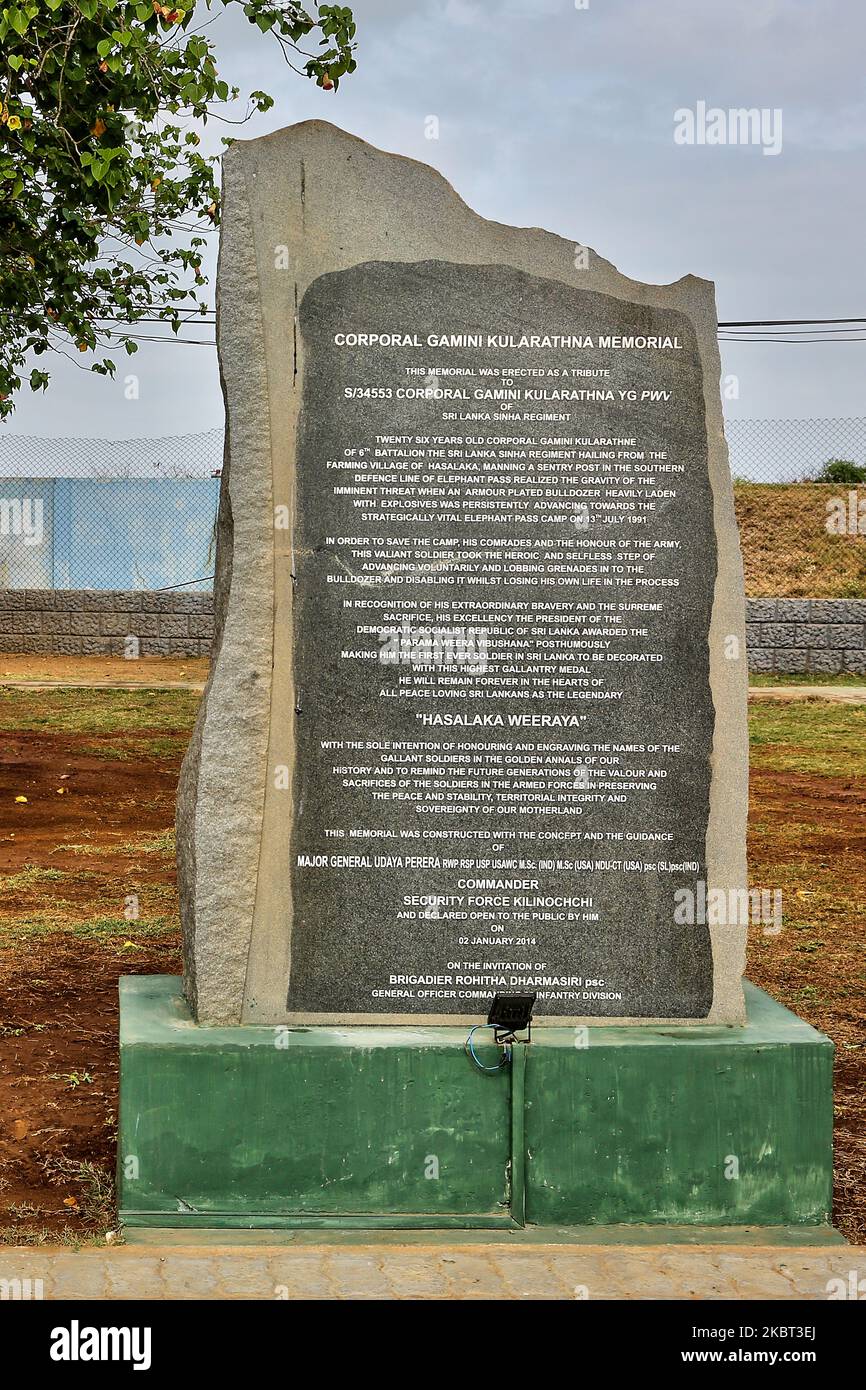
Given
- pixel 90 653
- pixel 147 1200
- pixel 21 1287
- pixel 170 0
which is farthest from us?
pixel 90 653

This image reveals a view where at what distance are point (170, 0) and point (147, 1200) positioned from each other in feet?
18.0

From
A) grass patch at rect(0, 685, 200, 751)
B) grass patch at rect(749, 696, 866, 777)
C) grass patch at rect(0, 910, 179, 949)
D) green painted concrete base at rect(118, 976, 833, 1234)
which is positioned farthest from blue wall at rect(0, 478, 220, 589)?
green painted concrete base at rect(118, 976, 833, 1234)

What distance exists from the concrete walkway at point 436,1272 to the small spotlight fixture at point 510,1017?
530 millimetres

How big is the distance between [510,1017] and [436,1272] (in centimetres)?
67

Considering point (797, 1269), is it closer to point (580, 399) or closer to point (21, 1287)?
point (21, 1287)

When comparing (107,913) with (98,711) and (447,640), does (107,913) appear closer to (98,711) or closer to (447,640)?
(447,640)

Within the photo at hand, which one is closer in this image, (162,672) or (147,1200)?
(147,1200)

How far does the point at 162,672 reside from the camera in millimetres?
18469

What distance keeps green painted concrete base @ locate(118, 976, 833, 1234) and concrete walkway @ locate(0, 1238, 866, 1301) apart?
14 centimetres

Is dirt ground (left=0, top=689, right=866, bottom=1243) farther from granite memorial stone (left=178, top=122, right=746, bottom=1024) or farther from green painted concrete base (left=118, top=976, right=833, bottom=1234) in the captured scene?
granite memorial stone (left=178, top=122, right=746, bottom=1024)

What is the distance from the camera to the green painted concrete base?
406 centimetres

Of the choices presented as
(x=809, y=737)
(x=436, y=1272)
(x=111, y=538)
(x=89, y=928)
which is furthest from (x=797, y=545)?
(x=436, y=1272)

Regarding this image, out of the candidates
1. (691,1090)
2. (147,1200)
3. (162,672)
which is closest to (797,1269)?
(691,1090)

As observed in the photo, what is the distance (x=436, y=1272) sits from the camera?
3.81 meters
